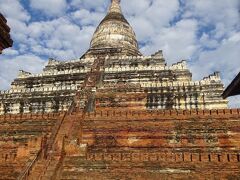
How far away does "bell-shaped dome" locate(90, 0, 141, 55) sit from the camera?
28.3 meters

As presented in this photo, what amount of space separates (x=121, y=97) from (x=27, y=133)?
4.68 m

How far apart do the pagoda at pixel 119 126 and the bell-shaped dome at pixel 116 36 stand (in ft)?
17.9

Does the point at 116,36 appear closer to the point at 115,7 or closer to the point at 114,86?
the point at 115,7

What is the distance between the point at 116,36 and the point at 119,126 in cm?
Result: 1759

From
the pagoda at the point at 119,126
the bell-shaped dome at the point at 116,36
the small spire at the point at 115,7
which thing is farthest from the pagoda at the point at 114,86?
the small spire at the point at 115,7

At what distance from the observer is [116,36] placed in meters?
29.2

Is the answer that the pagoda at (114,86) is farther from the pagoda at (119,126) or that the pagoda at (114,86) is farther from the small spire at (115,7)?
the small spire at (115,7)

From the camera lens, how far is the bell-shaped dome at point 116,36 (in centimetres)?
2828

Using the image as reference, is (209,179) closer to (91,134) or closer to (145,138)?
(145,138)

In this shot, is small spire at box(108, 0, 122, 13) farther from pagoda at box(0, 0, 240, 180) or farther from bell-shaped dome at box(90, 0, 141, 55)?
pagoda at box(0, 0, 240, 180)

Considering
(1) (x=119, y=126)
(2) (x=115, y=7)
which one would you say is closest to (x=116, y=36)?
(2) (x=115, y=7)

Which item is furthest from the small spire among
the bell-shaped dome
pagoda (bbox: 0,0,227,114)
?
pagoda (bbox: 0,0,227,114)

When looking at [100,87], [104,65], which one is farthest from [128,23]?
[100,87]

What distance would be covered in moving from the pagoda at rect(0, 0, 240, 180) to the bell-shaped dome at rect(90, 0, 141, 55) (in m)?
5.46
